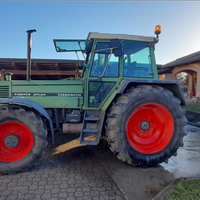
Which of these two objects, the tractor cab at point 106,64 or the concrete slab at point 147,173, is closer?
the concrete slab at point 147,173

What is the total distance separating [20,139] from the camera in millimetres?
2912

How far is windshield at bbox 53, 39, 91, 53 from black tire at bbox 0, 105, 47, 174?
1.41 metres

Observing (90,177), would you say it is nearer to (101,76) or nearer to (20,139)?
(20,139)

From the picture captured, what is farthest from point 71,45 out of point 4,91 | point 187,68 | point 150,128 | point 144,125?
point 187,68

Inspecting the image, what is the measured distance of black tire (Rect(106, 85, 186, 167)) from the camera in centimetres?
292

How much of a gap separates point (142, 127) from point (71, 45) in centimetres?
218

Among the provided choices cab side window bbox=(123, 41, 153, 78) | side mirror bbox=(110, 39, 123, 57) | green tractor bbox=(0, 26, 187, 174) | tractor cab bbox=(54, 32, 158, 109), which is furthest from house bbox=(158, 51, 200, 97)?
side mirror bbox=(110, 39, 123, 57)

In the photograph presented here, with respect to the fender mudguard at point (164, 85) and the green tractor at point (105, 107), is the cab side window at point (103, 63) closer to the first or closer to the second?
the green tractor at point (105, 107)

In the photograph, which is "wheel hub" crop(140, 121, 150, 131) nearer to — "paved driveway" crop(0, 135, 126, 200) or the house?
"paved driveway" crop(0, 135, 126, 200)


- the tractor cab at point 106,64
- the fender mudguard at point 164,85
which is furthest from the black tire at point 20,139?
the fender mudguard at point 164,85

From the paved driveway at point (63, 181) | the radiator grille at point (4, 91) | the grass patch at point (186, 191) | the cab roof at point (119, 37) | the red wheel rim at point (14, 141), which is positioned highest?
the cab roof at point (119, 37)

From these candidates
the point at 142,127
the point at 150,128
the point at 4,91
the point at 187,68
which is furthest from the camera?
the point at 187,68

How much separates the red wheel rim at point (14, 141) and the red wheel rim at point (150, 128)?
1.82 meters

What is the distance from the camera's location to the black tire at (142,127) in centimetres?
292
